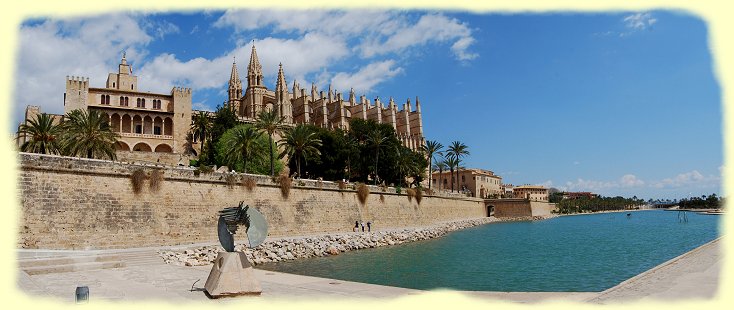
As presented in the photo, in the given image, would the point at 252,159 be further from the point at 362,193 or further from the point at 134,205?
the point at 134,205

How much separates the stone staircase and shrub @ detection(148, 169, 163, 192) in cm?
511

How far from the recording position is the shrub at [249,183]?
86.8 ft

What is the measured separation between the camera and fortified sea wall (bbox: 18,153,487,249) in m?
18.4

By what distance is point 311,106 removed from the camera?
245 ft

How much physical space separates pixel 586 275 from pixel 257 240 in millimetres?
11906

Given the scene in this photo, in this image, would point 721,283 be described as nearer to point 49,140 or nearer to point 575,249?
point 575,249

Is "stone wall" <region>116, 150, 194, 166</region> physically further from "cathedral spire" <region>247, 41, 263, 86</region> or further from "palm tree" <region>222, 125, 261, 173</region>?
"cathedral spire" <region>247, 41, 263, 86</region>

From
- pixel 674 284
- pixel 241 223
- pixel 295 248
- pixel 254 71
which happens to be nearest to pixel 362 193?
pixel 295 248

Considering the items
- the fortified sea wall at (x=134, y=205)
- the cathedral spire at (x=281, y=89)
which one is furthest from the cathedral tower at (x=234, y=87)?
the fortified sea wall at (x=134, y=205)

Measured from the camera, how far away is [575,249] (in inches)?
1021

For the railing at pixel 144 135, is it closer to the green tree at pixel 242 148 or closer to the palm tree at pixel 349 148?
the green tree at pixel 242 148

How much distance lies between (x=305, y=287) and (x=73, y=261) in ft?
26.9

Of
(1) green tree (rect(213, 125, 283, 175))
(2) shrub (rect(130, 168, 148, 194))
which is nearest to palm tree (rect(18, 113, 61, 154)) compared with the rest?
(2) shrub (rect(130, 168, 148, 194))

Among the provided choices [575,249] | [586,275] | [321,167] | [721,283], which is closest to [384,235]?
[575,249]
